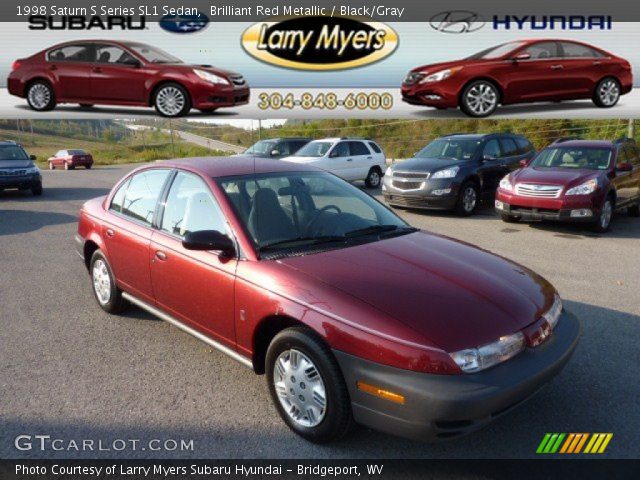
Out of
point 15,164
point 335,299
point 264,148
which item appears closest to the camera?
point 335,299

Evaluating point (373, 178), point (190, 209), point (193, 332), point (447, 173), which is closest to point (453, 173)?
point (447, 173)

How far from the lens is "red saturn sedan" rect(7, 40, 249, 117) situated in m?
9.48

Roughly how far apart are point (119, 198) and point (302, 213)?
215 centimetres

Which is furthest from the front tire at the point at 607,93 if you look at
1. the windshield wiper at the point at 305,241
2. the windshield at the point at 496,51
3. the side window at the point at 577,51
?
the windshield wiper at the point at 305,241

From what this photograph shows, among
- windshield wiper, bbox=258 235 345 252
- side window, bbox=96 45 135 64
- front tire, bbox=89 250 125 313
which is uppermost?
side window, bbox=96 45 135 64

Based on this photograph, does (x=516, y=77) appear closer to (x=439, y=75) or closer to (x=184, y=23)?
(x=439, y=75)

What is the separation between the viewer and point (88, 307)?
5.42 m

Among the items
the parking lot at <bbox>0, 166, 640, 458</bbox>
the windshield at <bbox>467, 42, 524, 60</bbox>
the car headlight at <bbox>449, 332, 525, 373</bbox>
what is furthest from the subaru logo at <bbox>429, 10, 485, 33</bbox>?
the car headlight at <bbox>449, 332, 525, 373</bbox>

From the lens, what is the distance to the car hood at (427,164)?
11055mm

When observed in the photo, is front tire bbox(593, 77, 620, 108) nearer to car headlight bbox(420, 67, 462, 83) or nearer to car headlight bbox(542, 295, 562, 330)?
car headlight bbox(420, 67, 462, 83)

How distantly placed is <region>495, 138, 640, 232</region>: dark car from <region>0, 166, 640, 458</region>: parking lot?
8.05 feet

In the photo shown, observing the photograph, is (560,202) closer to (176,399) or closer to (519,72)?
(519,72)

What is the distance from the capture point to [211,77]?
9.72 meters

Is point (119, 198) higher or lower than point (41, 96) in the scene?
lower
